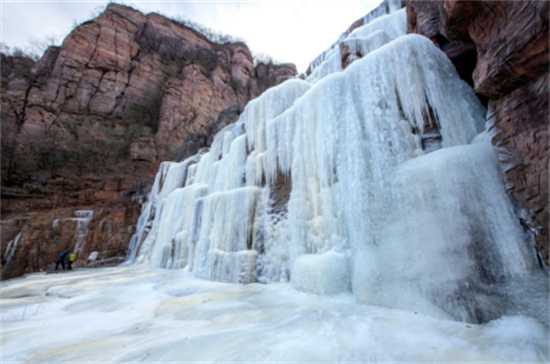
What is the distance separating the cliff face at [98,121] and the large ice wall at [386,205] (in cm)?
914

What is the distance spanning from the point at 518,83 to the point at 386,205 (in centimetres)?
162

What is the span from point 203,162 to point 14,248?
328 inches

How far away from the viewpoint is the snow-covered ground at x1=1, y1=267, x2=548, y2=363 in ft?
5.24

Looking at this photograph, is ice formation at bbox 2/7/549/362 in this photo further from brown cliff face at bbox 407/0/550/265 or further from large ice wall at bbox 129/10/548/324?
brown cliff face at bbox 407/0/550/265

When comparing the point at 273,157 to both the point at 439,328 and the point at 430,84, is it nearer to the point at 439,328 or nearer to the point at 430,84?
the point at 430,84

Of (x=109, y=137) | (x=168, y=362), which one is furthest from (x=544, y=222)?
(x=109, y=137)

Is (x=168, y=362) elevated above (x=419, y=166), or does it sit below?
below

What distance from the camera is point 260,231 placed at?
207 inches

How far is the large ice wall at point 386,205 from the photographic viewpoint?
2.20 metres

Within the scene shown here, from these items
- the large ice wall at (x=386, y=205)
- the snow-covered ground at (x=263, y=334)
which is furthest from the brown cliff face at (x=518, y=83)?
the snow-covered ground at (x=263, y=334)

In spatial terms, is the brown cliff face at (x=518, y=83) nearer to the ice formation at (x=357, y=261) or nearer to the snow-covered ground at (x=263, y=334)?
the ice formation at (x=357, y=261)

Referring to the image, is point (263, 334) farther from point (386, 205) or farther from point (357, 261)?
point (386, 205)

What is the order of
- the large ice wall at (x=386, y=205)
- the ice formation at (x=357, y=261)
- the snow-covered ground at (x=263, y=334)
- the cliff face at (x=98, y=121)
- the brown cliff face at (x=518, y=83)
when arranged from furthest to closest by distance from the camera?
1. the cliff face at (x=98, y=121)
2. the large ice wall at (x=386, y=205)
3. the brown cliff face at (x=518, y=83)
4. the ice formation at (x=357, y=261)
5. the snow-covered ground at (x=263, y=334)

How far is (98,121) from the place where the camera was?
18109 mm
